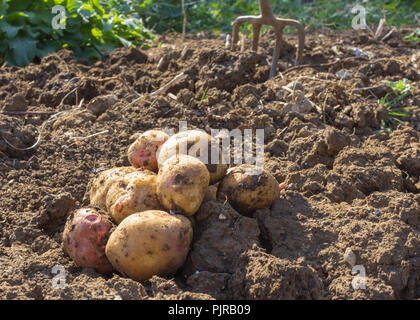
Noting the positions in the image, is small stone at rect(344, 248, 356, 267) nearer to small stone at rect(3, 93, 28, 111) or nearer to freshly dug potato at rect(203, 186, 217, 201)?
freshly dug potato at rect(203, 186, 217, 201)

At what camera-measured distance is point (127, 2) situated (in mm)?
7754

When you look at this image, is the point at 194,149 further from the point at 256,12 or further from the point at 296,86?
the point at 256,12

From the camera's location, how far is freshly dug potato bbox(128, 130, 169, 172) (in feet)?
8.83

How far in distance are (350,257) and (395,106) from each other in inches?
78.7

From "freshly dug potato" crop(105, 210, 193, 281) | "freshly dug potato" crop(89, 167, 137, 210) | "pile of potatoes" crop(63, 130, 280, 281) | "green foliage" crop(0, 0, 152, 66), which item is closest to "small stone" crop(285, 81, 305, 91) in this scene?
"pile of potatoes" crop(63, 130, 280, 281)

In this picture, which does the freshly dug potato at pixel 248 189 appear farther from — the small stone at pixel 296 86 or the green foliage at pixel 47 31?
the green foliage at pixel 47 31

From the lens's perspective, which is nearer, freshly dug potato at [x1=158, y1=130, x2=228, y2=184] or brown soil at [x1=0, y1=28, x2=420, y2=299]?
brown soil at [x1=0, y1=28, x2=420, y2=299]

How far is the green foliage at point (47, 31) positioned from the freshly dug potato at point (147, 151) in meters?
2.84

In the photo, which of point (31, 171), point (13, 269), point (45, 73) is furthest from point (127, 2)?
point (13, 269)

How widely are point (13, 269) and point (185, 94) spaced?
203 cm

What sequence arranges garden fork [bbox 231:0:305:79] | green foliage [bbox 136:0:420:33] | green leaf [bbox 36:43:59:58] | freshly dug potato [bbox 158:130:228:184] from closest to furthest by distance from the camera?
1. freshly dug potato [bbox 158:130:228:184]
2. garden fork [bbox 231:0:305:79]
3. green leaf [bbox 36:43:59:58]
4. green foliage [bbox 136:0:420:33]

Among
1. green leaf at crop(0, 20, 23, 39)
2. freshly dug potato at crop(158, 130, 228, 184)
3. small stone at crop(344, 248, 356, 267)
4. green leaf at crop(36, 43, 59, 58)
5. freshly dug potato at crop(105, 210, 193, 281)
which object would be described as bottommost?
small stone at crop(344, 248, 356, 267)

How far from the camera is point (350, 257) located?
2357 millimetres

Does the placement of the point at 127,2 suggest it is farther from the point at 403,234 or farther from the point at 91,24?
the point at 403,234
